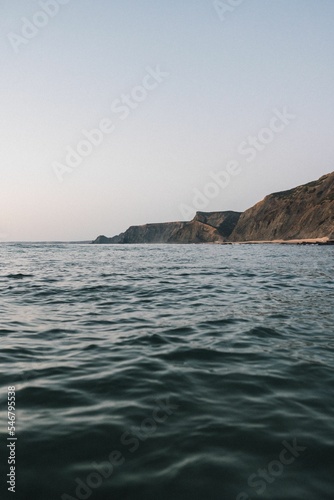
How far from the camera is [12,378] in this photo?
219 inches

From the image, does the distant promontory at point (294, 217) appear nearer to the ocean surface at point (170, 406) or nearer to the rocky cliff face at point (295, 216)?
the rocky cliff face at point (295, 216)

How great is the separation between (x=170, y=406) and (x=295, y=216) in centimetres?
12709

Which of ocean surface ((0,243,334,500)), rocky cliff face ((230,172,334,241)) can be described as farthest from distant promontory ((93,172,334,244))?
ocean surface ((0,243,334,500))

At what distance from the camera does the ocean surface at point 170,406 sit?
10.5 ft

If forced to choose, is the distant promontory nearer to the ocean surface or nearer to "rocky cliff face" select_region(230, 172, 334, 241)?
"rocky cliff face" select_region(230, 172, 334, 241)

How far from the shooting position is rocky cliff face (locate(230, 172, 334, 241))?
353ft

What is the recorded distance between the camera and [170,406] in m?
4.66

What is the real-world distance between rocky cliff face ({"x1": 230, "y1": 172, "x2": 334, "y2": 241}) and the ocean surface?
332ft

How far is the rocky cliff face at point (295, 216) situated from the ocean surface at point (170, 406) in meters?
101

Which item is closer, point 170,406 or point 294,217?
point 170,406

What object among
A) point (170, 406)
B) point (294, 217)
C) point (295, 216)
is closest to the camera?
point (170, 406)

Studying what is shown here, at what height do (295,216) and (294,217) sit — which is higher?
(295,216)

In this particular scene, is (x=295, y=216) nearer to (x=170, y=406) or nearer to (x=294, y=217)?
(x=294, y=217)

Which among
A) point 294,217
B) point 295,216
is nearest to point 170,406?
point 295,216
